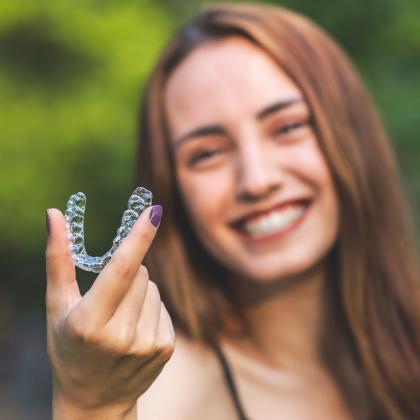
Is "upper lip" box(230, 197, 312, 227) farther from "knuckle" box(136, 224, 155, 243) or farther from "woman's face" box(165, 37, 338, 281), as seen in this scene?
"knuckle" box(136, 224, 155, 243)

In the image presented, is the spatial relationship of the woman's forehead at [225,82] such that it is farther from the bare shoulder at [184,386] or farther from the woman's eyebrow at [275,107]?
the bare shoulder at [184,386]

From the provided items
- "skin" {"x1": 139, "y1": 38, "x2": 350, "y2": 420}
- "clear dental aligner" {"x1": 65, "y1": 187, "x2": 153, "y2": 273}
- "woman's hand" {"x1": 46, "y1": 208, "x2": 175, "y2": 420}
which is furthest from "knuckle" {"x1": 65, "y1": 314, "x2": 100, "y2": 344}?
"skin" {"x1": 139, "y1": 38, "x2": 350, "y2": 420}

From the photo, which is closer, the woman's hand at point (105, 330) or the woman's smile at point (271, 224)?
the woman's hand at point (105, 330)

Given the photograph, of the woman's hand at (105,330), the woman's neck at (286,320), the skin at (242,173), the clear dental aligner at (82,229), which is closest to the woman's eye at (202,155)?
the skin at (242,173)

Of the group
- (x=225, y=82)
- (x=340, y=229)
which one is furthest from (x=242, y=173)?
(x=340, y=229)

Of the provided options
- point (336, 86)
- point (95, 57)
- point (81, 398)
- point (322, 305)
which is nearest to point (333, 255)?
point (322, 305)
